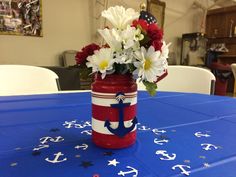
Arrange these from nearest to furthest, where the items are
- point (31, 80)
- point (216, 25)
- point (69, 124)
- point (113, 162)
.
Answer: point (113, 162)
point (69, 124)
point (31, 80)
point (216, 25)

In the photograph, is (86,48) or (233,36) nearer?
(86,48)

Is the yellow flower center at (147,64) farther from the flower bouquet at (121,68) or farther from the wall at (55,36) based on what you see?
the wall at (55,36)

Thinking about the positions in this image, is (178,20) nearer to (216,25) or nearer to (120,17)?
(216,25)

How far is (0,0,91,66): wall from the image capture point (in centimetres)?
328

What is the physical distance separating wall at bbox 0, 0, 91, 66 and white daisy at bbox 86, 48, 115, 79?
323 cm

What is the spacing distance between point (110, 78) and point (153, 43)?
11cm

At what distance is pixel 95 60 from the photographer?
450 millimetres

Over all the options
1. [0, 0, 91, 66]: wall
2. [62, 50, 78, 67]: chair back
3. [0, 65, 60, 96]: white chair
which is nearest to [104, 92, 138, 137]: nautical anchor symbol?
[0, 65, 60, 96]: white chair

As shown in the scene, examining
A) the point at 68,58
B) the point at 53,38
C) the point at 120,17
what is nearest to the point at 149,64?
the point at 120,17

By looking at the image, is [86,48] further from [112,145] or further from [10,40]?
[10,40]

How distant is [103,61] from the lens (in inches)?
17.5

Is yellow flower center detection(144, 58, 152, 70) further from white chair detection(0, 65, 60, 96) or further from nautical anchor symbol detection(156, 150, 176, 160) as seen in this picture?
white chair detection(0, 65, 60, 96)

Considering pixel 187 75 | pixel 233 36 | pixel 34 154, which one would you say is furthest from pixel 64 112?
pixel 233 36

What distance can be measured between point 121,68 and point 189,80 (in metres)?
1.20
